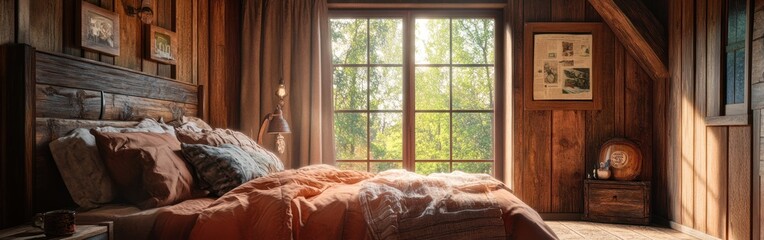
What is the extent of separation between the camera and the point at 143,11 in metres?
2.83

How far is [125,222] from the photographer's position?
74.0 inches

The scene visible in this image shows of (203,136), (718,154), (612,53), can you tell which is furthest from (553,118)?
(203,136)

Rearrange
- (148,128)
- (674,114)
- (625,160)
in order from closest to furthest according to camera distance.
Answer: (148,128), (674,114), (625,160)

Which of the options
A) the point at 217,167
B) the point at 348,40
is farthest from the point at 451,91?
the point at 217,167

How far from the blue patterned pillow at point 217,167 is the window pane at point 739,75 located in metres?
2.93

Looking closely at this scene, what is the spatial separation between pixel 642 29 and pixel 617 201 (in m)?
1.35

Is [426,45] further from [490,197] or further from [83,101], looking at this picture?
[83,101]

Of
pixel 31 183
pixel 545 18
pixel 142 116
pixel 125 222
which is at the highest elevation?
pixel 545 18

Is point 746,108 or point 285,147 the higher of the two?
point 746,108

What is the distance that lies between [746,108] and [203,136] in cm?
315

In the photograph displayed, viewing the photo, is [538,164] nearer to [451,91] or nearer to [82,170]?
[451,91]

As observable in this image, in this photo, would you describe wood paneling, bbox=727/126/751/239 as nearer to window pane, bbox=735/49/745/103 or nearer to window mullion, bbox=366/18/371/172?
window pane, bbox=735/49/745/103

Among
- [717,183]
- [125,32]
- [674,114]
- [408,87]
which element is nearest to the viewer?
[125,32]

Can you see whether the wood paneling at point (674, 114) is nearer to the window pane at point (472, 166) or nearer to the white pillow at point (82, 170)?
the window pane at point (472, 166)
